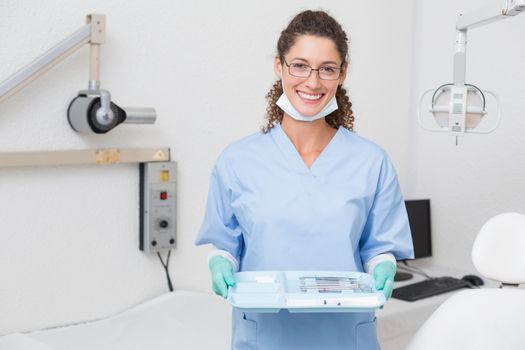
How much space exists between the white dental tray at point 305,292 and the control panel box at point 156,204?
0.84 meters

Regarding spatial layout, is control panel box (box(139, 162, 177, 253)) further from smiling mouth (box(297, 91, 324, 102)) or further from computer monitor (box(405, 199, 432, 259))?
computer monitor (box(405, 199, 432, 259))

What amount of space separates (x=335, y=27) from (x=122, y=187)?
960 mm

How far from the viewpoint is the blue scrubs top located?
143 centimetres

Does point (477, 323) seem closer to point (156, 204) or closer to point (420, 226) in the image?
point (156, 204)

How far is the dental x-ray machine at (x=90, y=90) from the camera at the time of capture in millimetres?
1842

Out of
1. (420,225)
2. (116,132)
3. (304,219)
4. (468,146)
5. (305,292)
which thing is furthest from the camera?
(420,225)

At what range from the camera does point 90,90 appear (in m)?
1.98

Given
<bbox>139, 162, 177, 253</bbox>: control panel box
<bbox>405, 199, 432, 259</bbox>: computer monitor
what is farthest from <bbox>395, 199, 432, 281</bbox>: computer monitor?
<bbox>139, 162, 177, 253</bbox>: control panel box

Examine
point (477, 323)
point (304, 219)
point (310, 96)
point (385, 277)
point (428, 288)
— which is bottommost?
point (428, 288)

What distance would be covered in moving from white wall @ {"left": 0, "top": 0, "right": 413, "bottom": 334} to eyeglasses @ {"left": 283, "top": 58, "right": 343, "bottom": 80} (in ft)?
2.69

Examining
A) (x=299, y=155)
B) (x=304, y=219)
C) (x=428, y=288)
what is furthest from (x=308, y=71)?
(x=428, y=288)

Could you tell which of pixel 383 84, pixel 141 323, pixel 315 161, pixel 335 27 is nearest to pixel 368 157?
pixel 315 161

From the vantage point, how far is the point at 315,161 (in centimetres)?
151

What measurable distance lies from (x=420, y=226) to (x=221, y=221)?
5.10 ft
